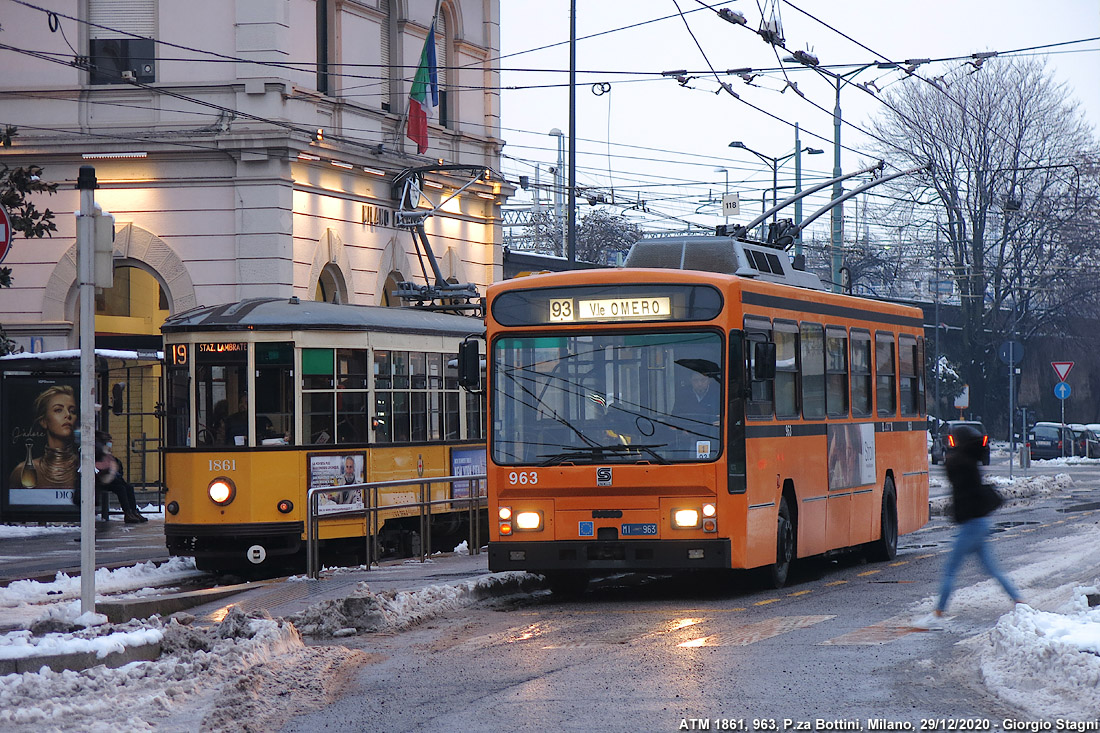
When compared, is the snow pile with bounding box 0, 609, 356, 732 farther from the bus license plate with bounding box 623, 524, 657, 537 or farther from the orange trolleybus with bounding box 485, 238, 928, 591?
the bus license plate with bounding box 623, 524, 657, 537

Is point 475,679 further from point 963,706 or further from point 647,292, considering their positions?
point 647,292

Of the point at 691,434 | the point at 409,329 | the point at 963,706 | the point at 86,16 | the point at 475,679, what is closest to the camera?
the point at 963,706

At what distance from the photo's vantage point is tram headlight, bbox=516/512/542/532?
13539 millimetres

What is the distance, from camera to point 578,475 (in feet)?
44.0

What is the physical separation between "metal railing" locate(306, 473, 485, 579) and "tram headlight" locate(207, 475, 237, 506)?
1.08 meters

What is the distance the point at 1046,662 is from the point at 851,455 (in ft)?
25.8

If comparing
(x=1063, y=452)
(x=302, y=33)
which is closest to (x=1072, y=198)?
(x=1063, y=452)

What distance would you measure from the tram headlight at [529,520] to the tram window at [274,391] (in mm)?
5043

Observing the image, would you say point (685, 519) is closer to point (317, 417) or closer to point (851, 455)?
point (851, 455)

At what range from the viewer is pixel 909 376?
19.0 m

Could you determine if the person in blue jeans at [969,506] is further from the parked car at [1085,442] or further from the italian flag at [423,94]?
the parked car at [1085,442]

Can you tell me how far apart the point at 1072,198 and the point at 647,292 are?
4406 centimetres

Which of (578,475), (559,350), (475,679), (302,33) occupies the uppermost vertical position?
(302,33)

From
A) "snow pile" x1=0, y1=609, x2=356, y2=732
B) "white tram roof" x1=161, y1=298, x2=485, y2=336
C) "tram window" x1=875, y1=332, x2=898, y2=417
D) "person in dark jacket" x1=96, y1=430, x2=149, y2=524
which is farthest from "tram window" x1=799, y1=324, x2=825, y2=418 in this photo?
"person in dark jacket" x1=96, y1=430, x2=149, y2=524
